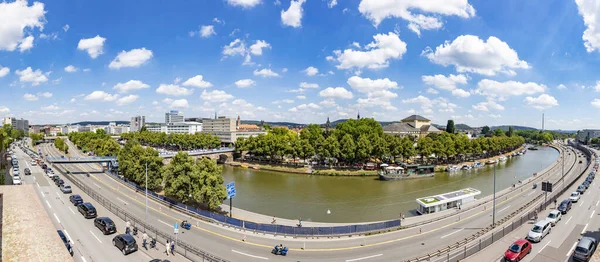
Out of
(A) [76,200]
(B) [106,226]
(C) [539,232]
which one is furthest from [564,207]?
(A) [76,200]

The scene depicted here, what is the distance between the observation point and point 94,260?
790 inches

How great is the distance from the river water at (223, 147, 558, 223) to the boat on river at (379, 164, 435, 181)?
76.1 inches

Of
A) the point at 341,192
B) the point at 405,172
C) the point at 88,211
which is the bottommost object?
the point at 341,192

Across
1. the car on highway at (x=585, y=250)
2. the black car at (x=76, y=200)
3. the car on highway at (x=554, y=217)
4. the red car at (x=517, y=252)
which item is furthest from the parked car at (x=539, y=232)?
the black car at (x=76, y=200)

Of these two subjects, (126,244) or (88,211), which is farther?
(88,211)

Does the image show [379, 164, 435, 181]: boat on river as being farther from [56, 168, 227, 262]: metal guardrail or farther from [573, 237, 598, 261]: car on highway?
[56, 168, 227, 262]: metal guardrail

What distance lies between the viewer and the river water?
39656 millimetres

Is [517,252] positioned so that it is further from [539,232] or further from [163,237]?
[163,237]

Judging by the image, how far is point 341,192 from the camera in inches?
2047

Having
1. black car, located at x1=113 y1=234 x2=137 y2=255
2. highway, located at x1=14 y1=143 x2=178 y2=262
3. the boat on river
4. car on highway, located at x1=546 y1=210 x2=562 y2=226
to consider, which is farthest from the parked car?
the boat on river

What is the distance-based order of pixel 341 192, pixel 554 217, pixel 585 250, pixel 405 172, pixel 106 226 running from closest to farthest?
pixel 585 250 → pixel 106 226 → pixel 554 217 → pixel 341 192 → pixel 405 172

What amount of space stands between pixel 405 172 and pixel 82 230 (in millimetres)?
60439

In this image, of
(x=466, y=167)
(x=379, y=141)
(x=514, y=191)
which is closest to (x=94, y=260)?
(x=514, y=191)

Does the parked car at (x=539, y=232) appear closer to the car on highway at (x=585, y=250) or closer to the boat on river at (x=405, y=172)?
the car on highway at (x=585, y=250)
